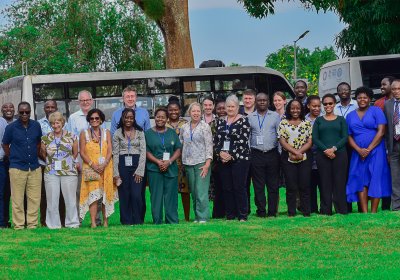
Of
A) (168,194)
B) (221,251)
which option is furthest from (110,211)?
(221,251)

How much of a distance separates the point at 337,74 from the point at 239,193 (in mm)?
21843

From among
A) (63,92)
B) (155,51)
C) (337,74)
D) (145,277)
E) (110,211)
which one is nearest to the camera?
(145,277)

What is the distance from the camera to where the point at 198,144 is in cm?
1803

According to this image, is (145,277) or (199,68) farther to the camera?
(199,68)

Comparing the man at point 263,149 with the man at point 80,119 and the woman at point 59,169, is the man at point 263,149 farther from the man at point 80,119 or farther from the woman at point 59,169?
the woman at point 59,169

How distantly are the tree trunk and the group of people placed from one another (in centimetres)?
1742

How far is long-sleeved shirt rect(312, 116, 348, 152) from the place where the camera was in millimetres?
18047

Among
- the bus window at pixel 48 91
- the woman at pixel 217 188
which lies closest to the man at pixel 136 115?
the woman at pixel 217 188

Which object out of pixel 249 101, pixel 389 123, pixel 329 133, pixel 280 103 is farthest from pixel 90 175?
pixel 389 123

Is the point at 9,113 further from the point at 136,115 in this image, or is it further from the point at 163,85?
the point at 163,85

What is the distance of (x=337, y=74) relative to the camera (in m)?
39.3

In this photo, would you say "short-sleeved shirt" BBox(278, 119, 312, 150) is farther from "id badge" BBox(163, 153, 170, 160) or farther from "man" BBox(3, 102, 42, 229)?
"man" BBox(3, 102, 42, 229)

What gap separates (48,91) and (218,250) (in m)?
20.9

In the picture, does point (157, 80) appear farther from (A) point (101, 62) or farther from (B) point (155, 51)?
(A) point (101, 62)
